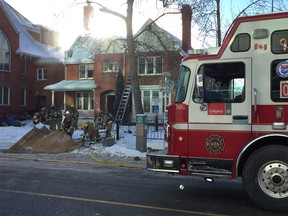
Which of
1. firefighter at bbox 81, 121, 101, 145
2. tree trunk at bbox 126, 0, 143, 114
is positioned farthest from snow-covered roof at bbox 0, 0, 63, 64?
firefighter at bbox 81, 121, 101, 145

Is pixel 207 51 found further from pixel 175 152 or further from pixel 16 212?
pixel 16 212

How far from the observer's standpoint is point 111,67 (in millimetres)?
32688

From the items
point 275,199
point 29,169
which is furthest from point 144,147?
point 275,199

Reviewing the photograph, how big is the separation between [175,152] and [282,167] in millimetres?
1837

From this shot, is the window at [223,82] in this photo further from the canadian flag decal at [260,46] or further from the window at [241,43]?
the canadian flag decal at [260,46]

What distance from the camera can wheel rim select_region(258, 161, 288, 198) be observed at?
606cm

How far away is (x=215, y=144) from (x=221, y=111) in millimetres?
594

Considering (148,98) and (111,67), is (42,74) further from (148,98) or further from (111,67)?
(148,98)

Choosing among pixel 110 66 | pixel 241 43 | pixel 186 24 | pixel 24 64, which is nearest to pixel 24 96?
pixel 24 64

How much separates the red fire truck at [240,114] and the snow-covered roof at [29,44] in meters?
32.0

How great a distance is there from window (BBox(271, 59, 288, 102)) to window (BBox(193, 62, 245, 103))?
49 cm

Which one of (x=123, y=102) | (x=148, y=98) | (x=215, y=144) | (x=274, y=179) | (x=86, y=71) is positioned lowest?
(x=274, y=179)

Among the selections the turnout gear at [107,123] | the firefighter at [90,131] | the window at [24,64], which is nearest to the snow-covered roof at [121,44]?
the window at [24,64]

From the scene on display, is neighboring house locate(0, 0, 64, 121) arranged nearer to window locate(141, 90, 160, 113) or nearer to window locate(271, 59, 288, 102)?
window locate(141, 90, 160, 113)
